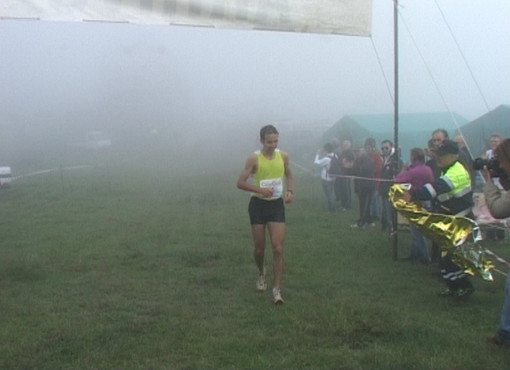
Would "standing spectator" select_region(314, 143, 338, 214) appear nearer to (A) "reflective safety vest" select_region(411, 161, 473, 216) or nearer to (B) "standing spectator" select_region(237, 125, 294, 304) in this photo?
(B) "standing spectator" select_region(237, 125, 294, 304)

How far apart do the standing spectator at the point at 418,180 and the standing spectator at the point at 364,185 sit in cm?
369

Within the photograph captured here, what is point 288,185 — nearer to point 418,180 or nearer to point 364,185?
point 418,180

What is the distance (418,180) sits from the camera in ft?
27.6

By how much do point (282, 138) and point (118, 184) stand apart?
38.5 ft

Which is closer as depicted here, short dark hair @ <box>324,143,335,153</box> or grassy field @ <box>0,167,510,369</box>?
grassy field @ <box>0,167,510,369</box>

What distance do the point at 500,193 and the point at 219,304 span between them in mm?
2842

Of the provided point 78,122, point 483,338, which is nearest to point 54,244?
point 483,338

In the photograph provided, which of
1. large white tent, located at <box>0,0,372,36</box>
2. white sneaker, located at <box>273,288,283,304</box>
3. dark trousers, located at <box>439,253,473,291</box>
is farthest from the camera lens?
dark trousers, located at <box>439,253,473,291</box>

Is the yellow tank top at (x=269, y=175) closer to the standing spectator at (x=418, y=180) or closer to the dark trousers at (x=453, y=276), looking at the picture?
the dark trousers at (x=453, y=276)

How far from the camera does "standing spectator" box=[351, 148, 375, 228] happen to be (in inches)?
496

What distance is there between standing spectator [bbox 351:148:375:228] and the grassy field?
0.93 m

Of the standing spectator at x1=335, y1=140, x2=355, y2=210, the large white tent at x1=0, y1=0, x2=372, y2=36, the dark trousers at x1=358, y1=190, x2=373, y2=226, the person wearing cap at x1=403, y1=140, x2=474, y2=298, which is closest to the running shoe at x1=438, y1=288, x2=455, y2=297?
the person wearing cap at x1=403, y1=140, x2=474, y2=298

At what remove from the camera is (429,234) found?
6074mm

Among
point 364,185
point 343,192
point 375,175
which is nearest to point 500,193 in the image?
point 364,185
